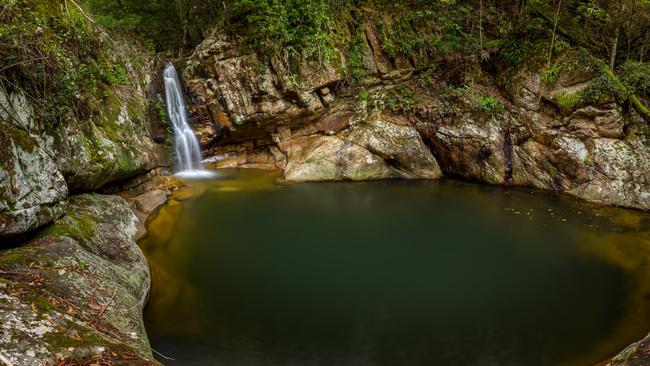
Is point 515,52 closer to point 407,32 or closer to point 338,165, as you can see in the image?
point 407,32

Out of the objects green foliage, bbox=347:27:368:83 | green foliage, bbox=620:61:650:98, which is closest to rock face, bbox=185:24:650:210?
green foliage, bbox=347:27:368:83

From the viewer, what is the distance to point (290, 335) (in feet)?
14.9

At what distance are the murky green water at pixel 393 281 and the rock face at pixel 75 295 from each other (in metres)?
0.61

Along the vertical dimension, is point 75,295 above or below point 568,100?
below

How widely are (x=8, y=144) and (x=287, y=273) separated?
Result: 12.6 feet

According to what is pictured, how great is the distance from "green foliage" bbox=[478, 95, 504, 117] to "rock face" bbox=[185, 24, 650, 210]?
0.13 ft

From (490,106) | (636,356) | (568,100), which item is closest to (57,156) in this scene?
(636,356)

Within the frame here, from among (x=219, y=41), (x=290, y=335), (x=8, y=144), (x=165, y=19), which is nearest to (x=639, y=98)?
(x=290, y=335)

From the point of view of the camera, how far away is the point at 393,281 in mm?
5824

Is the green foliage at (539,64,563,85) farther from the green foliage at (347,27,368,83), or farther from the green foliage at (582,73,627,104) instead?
the green foliage at (347,27,368,83)

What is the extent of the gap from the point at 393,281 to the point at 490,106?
24.6ft

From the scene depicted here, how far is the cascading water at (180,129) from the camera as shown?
1129cm

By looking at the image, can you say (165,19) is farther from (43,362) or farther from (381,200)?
(43,362)

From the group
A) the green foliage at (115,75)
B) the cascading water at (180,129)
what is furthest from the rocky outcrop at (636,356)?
the cascading water at (180,129)
